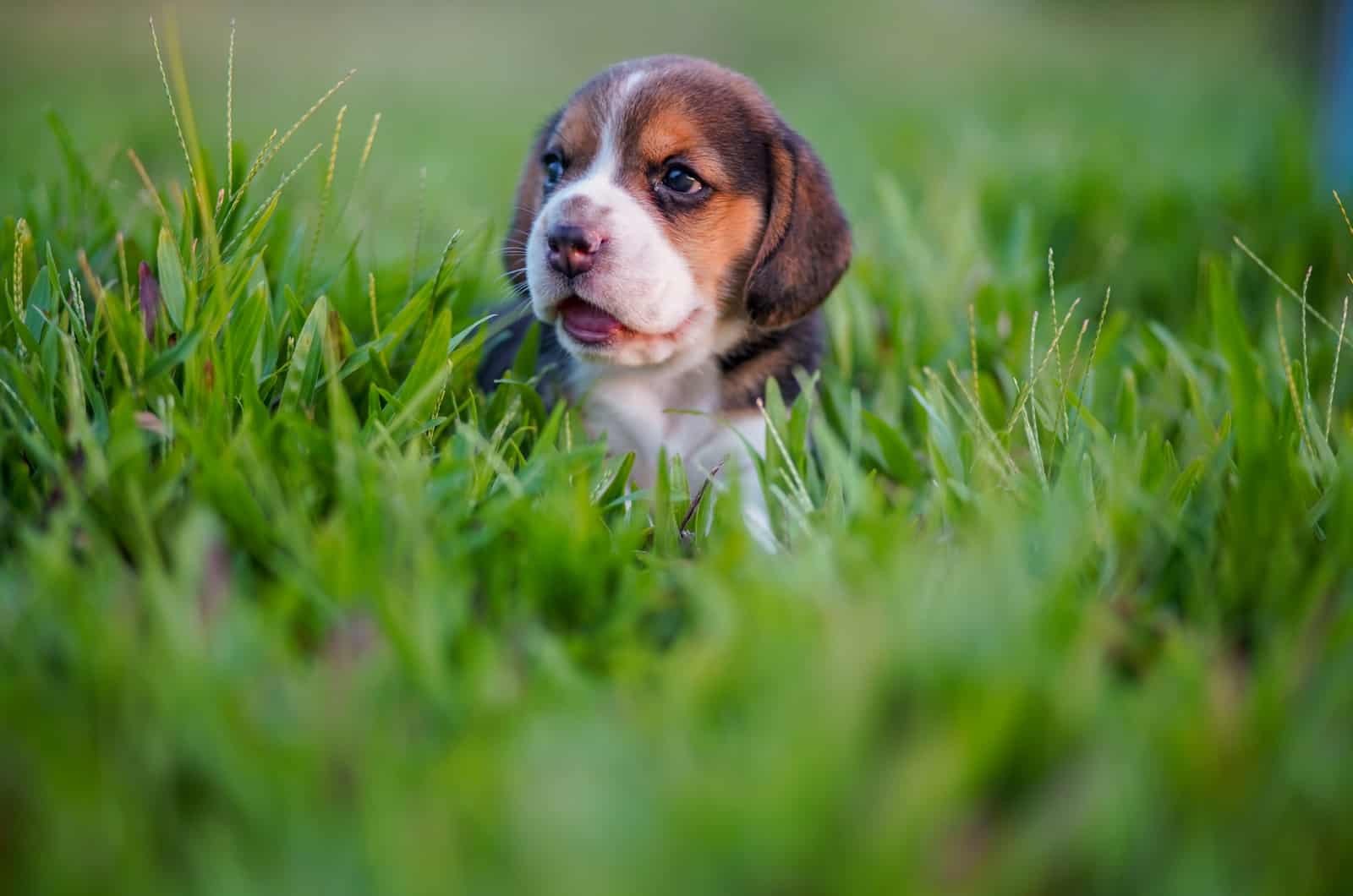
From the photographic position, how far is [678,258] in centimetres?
287

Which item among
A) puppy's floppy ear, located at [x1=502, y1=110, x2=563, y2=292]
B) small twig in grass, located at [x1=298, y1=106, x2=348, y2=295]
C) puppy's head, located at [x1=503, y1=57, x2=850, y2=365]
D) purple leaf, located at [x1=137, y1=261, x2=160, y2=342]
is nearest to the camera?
purple leaf, located at [x1=137, y1=261, x2=160, y2=342]

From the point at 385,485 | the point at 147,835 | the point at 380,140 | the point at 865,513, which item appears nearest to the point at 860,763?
the point at 865,513

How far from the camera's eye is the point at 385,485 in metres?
2.01

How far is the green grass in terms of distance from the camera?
1.25m

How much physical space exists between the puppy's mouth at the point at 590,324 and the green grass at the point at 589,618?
25cm

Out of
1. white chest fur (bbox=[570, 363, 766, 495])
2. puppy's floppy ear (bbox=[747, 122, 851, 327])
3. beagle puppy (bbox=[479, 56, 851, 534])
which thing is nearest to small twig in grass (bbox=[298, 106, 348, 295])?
beagle puppy (bbox=[479, 56, 851, 534])

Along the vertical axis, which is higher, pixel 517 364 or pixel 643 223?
pixel 643 223

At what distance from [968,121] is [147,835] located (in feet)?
24.4

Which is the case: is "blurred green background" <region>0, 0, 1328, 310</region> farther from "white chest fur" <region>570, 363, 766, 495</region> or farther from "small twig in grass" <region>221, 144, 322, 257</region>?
"white chest fur" <region>570, 363, 766, 495</region>

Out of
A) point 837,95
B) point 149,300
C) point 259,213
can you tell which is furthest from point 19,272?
point 837,95

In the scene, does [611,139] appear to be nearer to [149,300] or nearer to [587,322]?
[587,322]

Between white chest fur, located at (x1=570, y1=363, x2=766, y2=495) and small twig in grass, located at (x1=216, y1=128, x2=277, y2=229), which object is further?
white chest fur, located at (x1=570, y1=363, x2=766, y2=495)

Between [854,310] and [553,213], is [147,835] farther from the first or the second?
[854,310]

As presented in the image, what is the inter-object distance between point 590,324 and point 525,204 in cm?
78
